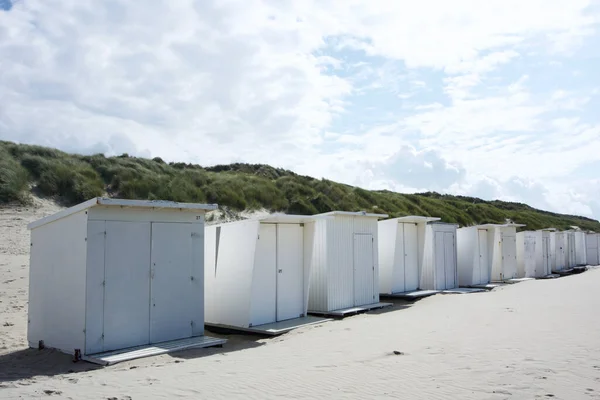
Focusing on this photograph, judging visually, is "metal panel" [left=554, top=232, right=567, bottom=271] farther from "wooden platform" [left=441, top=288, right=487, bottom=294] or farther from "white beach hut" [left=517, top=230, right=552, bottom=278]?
"wooden platform" [left=441, top=288, right=487, bottom=294]

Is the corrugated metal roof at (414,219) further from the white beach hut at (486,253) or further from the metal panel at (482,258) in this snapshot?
the metal panel at (482,258)

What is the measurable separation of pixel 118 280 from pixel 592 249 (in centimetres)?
3501

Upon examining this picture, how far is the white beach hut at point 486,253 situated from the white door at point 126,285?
49.0 ft

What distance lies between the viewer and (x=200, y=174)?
1129 inches

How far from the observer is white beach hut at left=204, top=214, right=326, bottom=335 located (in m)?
11.5

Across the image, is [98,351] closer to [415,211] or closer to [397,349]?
[397,349]

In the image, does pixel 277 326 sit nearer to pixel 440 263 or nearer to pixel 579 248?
pixel 440 263

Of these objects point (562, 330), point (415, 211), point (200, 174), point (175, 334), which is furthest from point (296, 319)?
point (415, 211)

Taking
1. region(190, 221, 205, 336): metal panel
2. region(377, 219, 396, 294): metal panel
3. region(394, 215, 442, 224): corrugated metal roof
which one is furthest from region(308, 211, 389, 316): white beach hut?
region(190, 221, 205, 336): metal panel

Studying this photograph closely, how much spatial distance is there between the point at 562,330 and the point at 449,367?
4055 millimetres

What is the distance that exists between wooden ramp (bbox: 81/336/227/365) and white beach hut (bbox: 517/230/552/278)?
19593 millimetres

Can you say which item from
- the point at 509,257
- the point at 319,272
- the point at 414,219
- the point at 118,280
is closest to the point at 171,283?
the point at 118,280

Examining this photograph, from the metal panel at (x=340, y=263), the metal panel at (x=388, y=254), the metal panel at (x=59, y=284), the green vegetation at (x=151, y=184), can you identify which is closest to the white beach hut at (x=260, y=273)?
the metal panel at (x=340, y=263)

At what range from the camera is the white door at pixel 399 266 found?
56.4 feet
